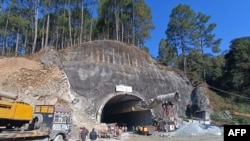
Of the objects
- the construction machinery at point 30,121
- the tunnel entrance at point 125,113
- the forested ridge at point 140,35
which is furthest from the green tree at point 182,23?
the construction machinery at point 30,121

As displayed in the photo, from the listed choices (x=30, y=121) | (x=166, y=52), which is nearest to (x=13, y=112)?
(x=30, y=121)

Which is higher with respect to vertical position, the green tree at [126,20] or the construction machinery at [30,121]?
the green tree at [126,20]

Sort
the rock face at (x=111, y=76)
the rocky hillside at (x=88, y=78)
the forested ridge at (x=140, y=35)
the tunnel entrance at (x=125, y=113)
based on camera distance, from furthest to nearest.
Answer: the forested ridge at (x=140, y=35)
the tunnel entrance at (x=125, y=113)
the rock face at (x=111, y=76)
the rocky hillside at (x=88, y=78)

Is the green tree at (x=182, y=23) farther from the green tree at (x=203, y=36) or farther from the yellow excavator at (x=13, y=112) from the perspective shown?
the yellow excavator at (x=13, y=112)

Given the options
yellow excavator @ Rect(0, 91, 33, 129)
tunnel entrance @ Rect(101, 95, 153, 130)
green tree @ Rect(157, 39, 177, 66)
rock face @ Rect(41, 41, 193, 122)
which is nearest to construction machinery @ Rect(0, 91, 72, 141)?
yellow excavator @ Rect(0, 91, 33, 129)

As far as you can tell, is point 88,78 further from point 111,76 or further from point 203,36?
point 203,36

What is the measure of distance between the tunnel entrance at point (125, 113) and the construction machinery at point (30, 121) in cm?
1801

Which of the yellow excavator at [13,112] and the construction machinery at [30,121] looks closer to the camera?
the yellow excavator at [13,112]

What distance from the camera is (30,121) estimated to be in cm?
1895

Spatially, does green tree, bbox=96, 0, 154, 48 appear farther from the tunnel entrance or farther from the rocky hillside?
the tunnel entrance

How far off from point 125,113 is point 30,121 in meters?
28.4

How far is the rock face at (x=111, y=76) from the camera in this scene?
37.5 m

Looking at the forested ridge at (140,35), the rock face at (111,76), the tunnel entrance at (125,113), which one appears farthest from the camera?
the forested ridge at (140,35)

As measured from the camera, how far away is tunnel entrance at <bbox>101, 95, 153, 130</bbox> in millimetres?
41531
